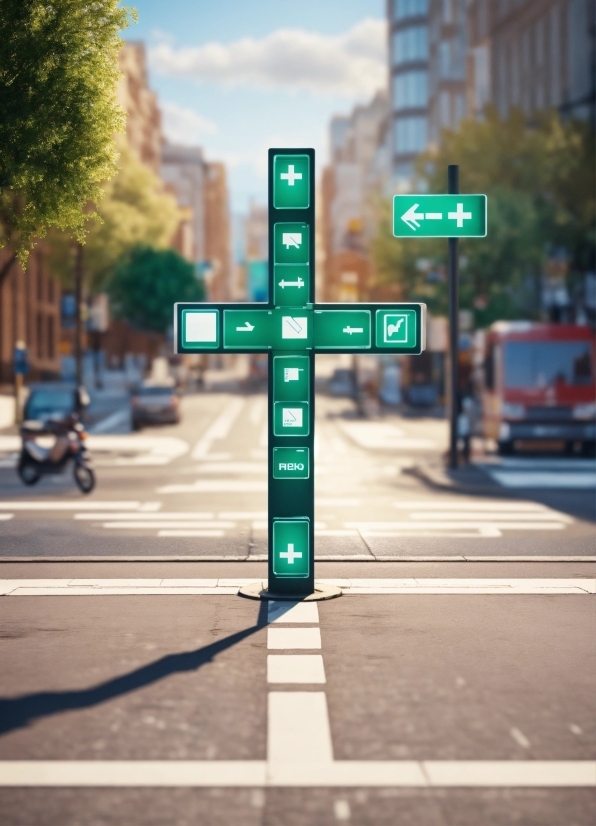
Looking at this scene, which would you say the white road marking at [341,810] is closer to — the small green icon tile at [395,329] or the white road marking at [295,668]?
the white road marking at [295,668]

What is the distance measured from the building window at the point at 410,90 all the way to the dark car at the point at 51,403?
95.5 m

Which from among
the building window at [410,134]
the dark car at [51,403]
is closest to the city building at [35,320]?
the dark car at [51,403]

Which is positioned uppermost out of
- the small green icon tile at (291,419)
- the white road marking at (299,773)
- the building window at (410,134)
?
the building window at (410,134)

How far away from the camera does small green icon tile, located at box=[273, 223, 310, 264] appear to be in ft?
34.1

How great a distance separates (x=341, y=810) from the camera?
5.44 meters

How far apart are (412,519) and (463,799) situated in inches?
459

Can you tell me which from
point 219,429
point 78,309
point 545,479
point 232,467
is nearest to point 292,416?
point 545,479

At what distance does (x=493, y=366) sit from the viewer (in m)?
32.4

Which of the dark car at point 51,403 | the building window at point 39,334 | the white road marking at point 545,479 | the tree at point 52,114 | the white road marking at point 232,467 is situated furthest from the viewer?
the building window at point 39,334

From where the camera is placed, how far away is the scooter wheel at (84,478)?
21.0 metres

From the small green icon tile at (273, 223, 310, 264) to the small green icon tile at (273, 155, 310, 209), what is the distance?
16 centimetres

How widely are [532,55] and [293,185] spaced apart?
205 ft

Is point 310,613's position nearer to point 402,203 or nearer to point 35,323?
point 402,203

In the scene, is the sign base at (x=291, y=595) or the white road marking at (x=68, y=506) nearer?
the sign base at (x=291, y=595)
